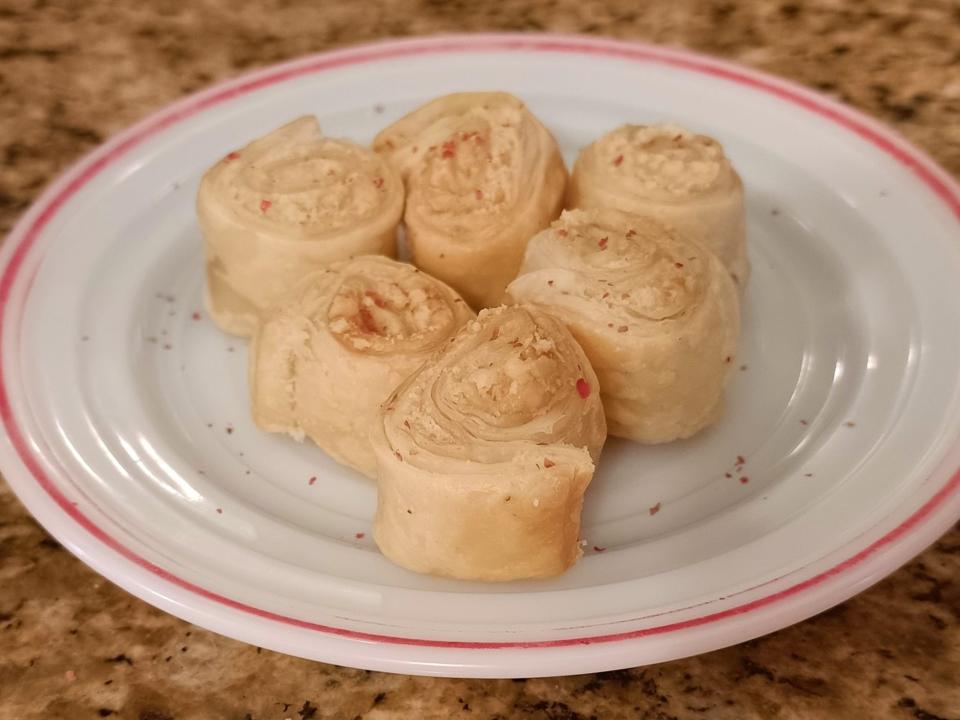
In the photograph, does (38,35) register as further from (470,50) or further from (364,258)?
(364,258)

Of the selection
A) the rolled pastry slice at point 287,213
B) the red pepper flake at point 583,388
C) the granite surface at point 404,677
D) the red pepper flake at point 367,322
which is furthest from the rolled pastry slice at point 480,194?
the granite surface at point 404,677

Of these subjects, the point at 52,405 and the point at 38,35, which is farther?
the point at 38,35

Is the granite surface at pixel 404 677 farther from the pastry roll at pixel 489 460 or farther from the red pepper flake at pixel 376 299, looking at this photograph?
the red pepper flake at pixel 376 299

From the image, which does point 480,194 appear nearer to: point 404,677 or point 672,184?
point 672,184

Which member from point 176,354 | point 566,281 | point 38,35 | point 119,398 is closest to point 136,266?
point 176,354

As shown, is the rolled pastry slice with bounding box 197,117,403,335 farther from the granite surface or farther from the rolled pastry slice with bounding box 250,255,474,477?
the granite surface

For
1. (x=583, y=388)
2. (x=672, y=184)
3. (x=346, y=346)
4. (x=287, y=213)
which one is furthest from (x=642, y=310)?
(x=287, y=213)

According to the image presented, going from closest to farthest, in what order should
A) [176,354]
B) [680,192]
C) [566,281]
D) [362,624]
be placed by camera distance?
[362,624] → [566,281] → [680,192] → [176,354]

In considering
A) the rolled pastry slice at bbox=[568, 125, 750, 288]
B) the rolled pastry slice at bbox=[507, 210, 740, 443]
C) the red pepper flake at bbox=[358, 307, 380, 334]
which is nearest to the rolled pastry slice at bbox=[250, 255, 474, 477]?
the red pepper flake at bbox=[358, 307, 380, 334]
